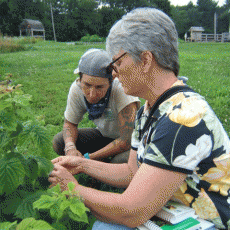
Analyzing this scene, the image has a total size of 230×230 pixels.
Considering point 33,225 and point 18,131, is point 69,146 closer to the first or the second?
point 18,131

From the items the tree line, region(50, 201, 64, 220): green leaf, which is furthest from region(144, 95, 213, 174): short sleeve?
the tree line

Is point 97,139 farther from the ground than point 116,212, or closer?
closer

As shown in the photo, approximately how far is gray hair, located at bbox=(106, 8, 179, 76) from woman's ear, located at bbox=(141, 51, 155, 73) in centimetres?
2

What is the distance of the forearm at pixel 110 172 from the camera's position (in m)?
2.20

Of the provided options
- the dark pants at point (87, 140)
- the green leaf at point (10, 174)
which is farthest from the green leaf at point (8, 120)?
the dark pants at point (87, 140)

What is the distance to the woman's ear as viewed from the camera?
1.61 metres

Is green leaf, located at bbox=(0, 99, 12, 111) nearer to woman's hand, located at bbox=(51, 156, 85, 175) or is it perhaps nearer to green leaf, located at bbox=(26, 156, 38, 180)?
green leaf, located at bbox=(26, 156, 38, 180)

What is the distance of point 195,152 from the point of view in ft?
4.50

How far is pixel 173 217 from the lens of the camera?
146 cm

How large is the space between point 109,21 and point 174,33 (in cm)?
6161

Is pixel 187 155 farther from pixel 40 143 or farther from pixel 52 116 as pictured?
pixel 52 116

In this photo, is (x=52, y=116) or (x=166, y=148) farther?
(x=52, y=116)

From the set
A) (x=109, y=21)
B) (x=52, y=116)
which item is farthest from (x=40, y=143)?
(x=109, y=21)

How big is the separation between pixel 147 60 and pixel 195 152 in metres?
0.59
